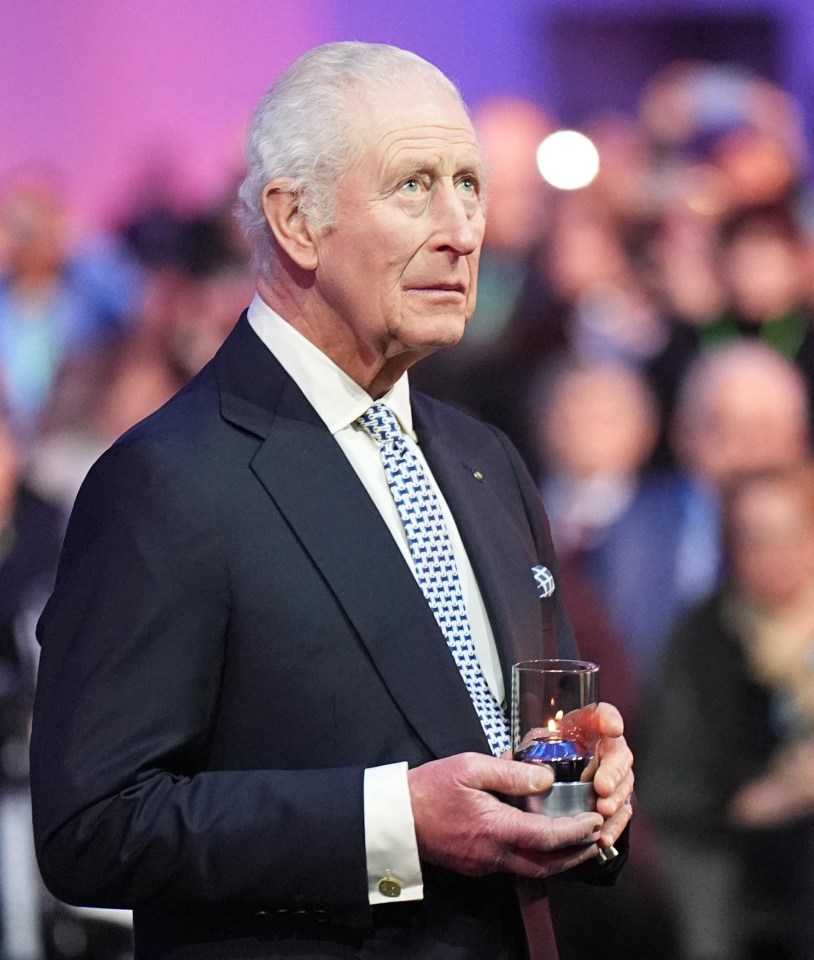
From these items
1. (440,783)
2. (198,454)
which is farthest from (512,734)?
(198,454)

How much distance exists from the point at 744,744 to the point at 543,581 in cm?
213

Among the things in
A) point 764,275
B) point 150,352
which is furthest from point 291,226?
point 764,275

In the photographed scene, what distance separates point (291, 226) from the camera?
1.73 metres

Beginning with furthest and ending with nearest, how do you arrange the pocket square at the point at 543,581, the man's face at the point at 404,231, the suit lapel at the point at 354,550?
the pocket square at the point at 543,581, the man's face at the point at 404,231, the suit lapel at the point at 354,550

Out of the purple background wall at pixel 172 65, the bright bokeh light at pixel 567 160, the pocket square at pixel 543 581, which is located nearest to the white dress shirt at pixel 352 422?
the pocket square at pixel 543 581

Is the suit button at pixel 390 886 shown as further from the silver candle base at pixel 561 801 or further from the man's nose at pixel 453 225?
the man's nose at pixel 453 225

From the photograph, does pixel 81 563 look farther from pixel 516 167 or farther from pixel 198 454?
pixel 516 167

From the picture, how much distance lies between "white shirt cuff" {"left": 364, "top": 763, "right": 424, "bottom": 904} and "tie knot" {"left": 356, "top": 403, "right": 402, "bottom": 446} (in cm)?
43

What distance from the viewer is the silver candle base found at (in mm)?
1459

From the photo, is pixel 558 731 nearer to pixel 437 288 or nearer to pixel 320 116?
pixel 437 288

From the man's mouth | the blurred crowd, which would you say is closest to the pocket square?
the man's mouth

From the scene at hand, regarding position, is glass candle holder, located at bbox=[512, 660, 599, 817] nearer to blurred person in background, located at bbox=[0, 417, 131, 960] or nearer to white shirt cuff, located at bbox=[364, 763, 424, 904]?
white shirt cuff, located at bbox=[364, 763, 424, 904]

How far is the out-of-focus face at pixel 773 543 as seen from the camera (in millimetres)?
3818

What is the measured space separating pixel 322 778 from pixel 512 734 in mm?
204
